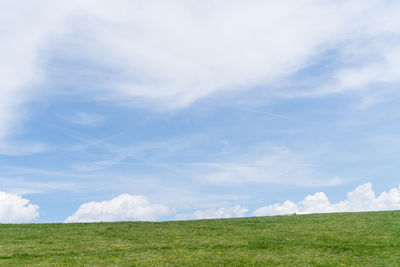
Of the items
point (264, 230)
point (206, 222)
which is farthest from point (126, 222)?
point (264, 230)

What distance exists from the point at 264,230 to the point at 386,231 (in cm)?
1031

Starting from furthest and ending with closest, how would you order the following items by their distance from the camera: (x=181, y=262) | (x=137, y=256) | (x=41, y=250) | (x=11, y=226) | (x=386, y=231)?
(x=11, y=226), (x=386, y=231), (x=41, y=250), (x=137, y=256), (x=181, y=262)

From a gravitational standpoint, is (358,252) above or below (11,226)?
below

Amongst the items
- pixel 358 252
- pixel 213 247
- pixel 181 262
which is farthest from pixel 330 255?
pixel 181 262

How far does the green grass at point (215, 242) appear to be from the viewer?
2481 cm

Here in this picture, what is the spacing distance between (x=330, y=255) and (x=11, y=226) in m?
30.1

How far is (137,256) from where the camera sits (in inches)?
1014

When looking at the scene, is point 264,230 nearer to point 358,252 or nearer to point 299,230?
point 299,230

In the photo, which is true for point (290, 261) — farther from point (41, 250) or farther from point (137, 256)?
point (41, 250)

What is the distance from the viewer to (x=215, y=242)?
95.9ft

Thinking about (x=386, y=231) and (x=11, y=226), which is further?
(x=11, y=226)

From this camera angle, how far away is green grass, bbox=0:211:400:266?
24812mm

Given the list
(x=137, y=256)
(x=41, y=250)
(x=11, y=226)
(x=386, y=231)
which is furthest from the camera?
(x=11, y=226)

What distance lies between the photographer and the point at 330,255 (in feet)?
85.0
